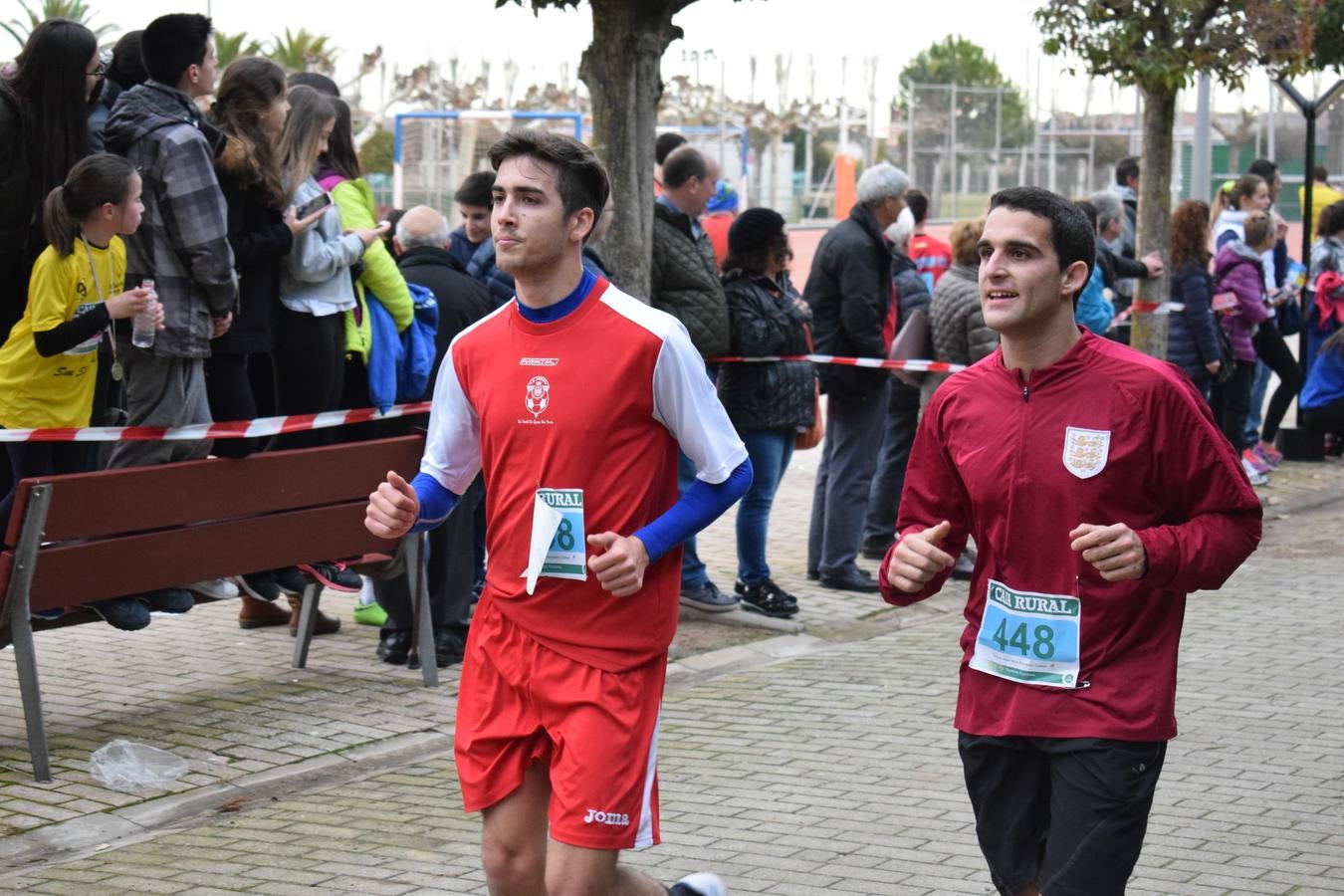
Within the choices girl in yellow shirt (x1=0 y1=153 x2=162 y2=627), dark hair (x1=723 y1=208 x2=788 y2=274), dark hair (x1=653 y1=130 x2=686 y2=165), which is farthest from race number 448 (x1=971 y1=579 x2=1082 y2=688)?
dark hair (x1=653 y1=130 x2=686 y2=165)

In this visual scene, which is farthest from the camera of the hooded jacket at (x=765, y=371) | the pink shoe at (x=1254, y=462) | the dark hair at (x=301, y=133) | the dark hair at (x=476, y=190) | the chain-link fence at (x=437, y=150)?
the chain-link fence at (x=437, y=150)

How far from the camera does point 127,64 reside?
781cm

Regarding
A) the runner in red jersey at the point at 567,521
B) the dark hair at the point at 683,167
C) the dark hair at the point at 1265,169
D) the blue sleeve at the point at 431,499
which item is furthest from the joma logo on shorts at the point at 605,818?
the dark hair at the point at 1265,169

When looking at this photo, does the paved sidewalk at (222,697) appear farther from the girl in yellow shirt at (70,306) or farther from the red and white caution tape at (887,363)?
the red and white caution tape at (887,363)

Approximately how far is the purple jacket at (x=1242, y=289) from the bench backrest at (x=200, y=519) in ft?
26.2

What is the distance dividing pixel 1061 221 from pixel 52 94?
446 centimetres

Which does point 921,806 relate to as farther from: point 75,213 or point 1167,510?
point 75,213

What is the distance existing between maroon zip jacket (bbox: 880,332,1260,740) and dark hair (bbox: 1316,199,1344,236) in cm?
1231

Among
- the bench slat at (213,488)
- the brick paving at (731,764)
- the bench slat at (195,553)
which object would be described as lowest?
the brick paving at (731,764)

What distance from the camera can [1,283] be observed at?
7.07m

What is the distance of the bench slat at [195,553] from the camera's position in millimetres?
6316

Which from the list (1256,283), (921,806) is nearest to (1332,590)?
(1256,283)

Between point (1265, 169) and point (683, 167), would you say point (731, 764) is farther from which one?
point (1265, 169)

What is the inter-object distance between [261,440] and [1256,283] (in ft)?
27.1
